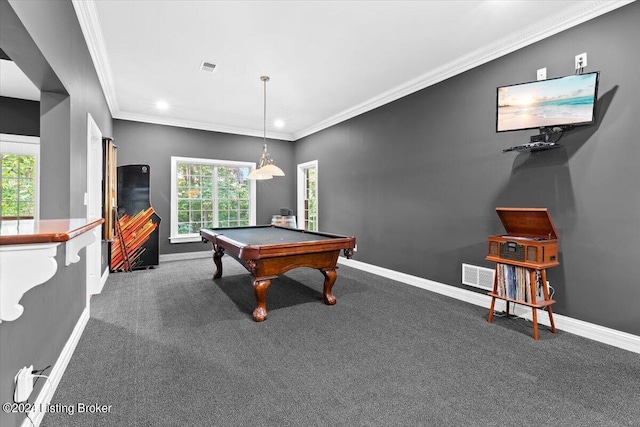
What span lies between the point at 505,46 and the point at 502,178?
4.60 feet

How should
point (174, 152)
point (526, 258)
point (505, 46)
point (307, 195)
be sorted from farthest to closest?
point (307, 195), point (174, 152), point (505, 46), point (526, 258)

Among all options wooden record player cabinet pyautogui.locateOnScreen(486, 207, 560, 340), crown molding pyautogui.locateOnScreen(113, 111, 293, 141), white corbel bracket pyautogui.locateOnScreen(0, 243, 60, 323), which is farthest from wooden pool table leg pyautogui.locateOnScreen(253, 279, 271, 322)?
crown molding pyautogui.locateOnScreen(113, 111, 293, 141)

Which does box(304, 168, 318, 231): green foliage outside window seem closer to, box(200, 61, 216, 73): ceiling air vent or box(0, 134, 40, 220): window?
box(200, 61, 216, 73): ceiling air vent

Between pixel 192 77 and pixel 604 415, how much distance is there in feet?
16.9

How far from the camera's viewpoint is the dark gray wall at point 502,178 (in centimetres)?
252

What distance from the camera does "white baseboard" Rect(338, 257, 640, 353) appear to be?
8.14 ft

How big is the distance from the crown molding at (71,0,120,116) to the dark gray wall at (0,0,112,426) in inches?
4.6

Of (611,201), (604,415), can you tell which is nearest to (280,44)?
(611,201)

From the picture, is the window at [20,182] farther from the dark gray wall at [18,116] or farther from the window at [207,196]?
the window at [207,196]

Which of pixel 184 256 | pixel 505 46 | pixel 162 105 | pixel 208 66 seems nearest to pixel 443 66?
pixel 505 46

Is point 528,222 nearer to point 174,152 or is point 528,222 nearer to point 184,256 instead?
point 184,256

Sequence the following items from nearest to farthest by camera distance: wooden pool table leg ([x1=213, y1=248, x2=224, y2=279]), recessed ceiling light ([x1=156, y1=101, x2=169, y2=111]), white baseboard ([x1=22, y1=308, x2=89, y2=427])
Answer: white baseboard ([x1=22, y1=308, x2=89, y2=427]) < wooden pool table leg ([x1=213, y1=248, x2=224, y2=279]) < recessed ceiling light ([x1=156, y1=101, x2=169, y2=111])

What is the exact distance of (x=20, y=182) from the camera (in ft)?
15.4

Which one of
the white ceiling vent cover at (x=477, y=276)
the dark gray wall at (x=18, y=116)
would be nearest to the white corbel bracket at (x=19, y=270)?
the white ceiling vent cover at (x=477, y=276)
